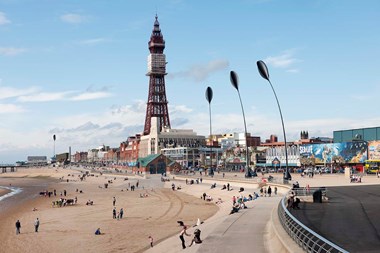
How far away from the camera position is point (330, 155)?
78750mm

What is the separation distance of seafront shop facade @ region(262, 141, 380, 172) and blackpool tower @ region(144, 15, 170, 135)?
65704 millimetres

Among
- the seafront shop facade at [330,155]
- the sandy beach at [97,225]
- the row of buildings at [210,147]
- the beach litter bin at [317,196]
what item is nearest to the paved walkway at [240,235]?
the beach litter bin at [317,196]

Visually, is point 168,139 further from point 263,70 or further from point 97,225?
point 97,225

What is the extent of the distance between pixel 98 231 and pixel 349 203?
14.5 meters

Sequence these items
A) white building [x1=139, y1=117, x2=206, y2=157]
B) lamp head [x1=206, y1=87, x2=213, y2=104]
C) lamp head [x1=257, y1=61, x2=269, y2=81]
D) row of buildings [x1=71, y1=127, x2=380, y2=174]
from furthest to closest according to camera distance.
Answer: white building [x1=139, y1=117, x2=206, y2=157] < row of buildings [x1=71, y1=127, x2=380, y2=174] < lamp head [x1=206, y1=87, x2=213, y2=104] < lamp head [x1=257, y1=61, x2=269, y2=81]

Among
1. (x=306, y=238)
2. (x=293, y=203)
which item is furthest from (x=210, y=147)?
(x=306, y=238)

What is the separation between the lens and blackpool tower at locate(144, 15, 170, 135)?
15375 cm

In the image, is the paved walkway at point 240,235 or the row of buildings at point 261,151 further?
the row of buildings at point 261,151

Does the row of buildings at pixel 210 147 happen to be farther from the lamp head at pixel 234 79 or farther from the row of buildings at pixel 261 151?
the lamp head at pixel 234 79

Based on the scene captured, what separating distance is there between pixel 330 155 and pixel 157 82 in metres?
92.6

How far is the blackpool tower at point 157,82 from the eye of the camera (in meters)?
154

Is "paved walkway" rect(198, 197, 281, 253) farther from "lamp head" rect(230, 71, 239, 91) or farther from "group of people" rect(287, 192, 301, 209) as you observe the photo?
"lamp head" rect(230, 71, 239, 91)

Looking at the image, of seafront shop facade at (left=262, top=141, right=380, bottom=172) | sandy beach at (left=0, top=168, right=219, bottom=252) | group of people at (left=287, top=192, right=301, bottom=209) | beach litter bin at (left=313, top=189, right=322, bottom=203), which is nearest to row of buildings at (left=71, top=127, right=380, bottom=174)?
seafront shop facade at (left=262, top=141, right=380, bottom=172)

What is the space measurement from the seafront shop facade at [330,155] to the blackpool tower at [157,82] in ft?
216
